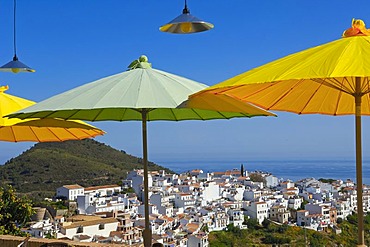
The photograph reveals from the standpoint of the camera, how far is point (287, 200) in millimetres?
44375

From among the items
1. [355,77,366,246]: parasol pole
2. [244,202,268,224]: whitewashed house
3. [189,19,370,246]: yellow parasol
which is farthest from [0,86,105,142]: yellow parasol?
[244,202,268,224]: whitewashed house

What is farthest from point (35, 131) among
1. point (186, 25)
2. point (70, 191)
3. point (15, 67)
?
point (70, 191)

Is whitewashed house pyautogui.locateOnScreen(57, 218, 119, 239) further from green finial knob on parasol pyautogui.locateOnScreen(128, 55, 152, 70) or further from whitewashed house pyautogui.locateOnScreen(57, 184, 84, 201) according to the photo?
green finial knob on parasol pyautogui.locateOnScreen(128, 55, 152, 70)

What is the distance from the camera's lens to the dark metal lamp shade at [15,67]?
537 cm

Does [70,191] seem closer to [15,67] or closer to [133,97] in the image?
[15,67]

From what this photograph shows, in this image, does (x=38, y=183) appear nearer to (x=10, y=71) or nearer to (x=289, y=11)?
(x=289, y=11)

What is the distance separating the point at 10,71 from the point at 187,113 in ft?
7.94

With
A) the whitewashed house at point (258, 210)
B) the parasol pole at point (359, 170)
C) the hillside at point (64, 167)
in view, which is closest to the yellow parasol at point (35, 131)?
the parasol pole at point (359, 170)

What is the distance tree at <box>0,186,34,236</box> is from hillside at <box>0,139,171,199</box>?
2100 cm

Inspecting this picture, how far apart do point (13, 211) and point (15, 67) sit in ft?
13.8

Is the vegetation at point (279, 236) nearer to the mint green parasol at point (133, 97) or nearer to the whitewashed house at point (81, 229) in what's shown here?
the whitewashed house at point (81, 229)

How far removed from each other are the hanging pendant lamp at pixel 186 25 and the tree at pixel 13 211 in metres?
5.57

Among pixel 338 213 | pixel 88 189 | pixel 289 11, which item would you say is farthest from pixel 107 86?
pixel 88 189

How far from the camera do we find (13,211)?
8805 millimetres
